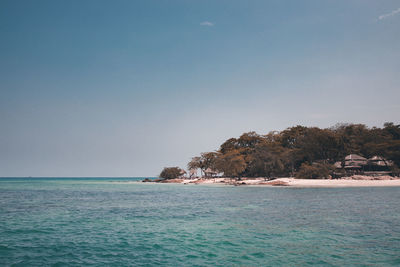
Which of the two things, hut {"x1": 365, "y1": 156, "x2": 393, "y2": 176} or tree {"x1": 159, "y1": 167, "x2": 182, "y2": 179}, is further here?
tree {"x1": 159, "y1": 167, "x2": 182, "y2": 179}

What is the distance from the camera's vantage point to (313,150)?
244 feet

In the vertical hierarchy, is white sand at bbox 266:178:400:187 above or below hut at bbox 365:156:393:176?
below

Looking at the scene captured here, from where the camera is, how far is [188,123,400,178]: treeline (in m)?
67.7

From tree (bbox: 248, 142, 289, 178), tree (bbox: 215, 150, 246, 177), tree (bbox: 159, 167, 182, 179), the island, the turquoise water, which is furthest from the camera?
tree (bbox: 159, 167, 182, 179)

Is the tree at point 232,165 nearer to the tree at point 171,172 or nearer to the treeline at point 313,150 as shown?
the treeline at point 313,150

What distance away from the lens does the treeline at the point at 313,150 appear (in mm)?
67731

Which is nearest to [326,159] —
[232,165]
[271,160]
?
[271,160]

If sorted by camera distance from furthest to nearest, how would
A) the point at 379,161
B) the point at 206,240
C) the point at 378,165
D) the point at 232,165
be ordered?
the point at 232,165 → the point at 379,161 → the point at 378,165 → the point at 206,240

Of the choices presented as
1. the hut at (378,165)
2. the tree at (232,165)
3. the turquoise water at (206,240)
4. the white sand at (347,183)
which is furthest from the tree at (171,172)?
the turquoise water at (206,240)

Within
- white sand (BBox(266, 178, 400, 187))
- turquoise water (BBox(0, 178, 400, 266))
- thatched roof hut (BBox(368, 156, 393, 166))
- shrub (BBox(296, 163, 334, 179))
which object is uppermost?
thatched roof hut (BBox(368, 156, 393, 166))

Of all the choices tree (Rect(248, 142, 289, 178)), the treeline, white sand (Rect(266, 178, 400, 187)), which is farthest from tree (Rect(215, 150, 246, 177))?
white sand (Rect(266, 178, 400, 187))

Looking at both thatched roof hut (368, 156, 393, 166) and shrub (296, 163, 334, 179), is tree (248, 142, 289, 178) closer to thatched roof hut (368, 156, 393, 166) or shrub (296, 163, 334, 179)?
shrub (296, 163, 334, 179)

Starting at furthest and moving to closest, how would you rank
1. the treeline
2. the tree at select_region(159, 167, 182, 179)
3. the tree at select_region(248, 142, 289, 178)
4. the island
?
the tree at select_region(159, 167, 182, 179) → the tree at select_region(248, 142, 289, 178) → the treeline → the island

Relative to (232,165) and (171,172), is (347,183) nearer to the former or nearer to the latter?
(232,165)
